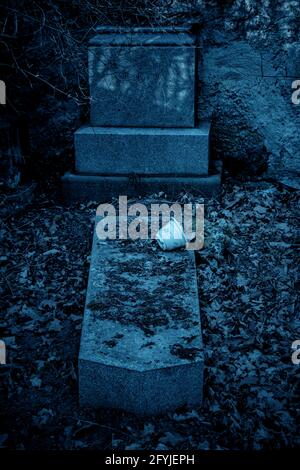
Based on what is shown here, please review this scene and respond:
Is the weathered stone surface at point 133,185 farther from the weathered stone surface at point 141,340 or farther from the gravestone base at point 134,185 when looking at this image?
the weathered stone surface at point 141,340

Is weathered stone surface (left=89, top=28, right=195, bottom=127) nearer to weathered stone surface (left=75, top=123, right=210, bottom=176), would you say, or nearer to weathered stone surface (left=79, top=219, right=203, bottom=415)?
weathered stone surface (left=75, top=123, right=210, bottom=176)

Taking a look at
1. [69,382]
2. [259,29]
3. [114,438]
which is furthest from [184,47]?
[114,438]

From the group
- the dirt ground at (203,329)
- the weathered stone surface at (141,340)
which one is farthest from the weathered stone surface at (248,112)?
the weathered stone surface at (141,340)

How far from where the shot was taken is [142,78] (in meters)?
4.60

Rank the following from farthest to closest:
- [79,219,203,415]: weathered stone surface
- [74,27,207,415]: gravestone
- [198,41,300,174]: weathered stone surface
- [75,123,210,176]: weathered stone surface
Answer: [198,41,300,174]: weathered stone surface
[75,123,210,176]: weathered stone surface
[74,27,207,415]: gravestone
[79,219,203,415]: weathered stone surface

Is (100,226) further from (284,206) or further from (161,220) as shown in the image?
(284,206)

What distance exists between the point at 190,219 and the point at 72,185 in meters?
1.32

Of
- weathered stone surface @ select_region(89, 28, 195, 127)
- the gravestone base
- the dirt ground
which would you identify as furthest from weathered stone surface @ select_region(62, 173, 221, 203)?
weathered stone surface @ select_region(89, 28, 195, 127)

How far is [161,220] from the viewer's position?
4172 millimetres

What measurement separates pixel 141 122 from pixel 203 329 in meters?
2.41

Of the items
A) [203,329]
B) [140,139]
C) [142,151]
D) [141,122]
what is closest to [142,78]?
[141,122]

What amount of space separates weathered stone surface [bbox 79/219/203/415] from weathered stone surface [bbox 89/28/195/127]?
1926mm

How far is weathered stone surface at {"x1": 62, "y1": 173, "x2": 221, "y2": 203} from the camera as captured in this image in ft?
15.5
